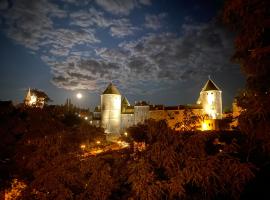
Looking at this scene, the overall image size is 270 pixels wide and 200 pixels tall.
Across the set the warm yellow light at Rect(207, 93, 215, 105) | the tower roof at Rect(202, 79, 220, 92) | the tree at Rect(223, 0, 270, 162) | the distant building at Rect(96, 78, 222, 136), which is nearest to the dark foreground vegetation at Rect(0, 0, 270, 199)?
the tree at Rect(223, 0, 270, 162)

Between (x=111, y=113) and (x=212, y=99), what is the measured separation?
20.4 meters

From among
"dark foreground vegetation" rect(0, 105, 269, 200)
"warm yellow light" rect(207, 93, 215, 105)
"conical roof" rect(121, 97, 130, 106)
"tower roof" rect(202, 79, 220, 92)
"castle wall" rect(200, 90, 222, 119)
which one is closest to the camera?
"dark foreground vegetation" rect(0, 105, 269, 200)

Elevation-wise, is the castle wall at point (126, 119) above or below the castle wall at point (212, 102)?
below

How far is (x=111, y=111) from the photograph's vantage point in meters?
52.2

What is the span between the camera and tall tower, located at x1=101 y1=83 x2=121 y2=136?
169 ft

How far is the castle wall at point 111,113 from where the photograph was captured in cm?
5139

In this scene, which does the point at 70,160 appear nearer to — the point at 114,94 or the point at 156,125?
the point at 156,125

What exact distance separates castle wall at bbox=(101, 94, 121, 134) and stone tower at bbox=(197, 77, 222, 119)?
56.6ft

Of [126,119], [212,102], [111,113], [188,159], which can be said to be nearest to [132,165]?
[188,159]

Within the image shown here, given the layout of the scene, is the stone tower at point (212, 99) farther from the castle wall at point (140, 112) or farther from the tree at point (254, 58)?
the tree at point (254, 58)

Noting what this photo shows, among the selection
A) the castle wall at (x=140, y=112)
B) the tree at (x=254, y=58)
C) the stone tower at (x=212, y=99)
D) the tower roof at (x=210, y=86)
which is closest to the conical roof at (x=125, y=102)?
the castle wall at (x=140, y=112)

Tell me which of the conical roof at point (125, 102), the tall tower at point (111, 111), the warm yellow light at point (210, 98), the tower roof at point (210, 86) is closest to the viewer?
the warm yellow light at point (210, 98)

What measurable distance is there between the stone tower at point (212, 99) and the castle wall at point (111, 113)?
679 inches

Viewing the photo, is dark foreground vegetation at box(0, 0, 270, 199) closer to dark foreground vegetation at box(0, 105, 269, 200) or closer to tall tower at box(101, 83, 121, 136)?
dark foreground vegetation at box(0, 105, 269, 200)
